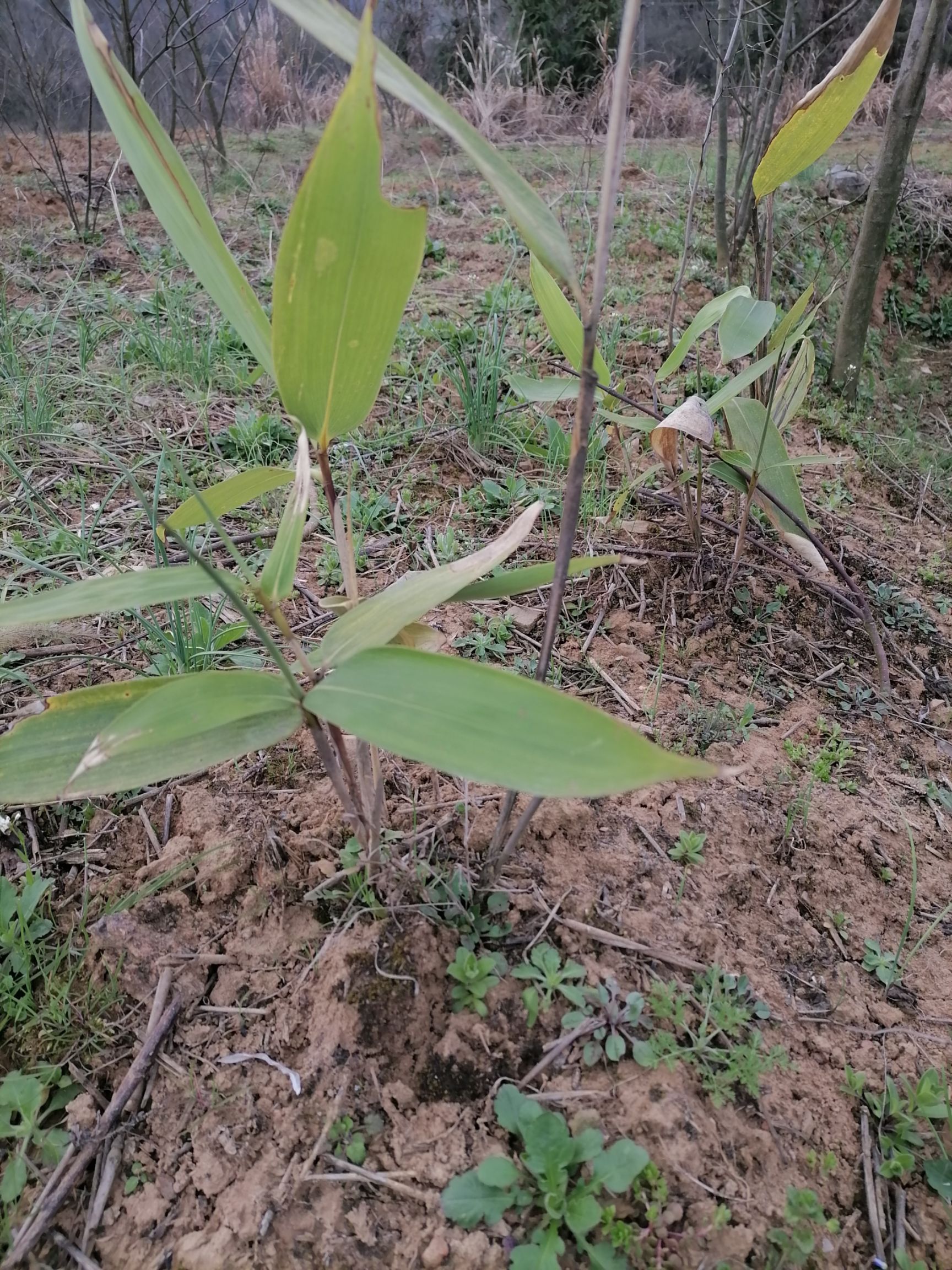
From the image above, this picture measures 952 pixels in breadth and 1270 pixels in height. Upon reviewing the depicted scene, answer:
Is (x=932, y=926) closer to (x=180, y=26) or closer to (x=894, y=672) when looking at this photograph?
(x=894, y=672)

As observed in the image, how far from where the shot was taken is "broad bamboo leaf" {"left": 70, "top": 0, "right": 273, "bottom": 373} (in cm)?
62

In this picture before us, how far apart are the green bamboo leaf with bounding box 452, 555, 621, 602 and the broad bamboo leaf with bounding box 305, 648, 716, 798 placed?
0.13 meters

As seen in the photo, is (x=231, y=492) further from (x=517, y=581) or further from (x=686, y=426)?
(x=686, y=426)

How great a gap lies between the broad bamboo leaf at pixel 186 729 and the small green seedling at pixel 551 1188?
1.55ft

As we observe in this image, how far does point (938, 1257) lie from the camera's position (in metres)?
0.73

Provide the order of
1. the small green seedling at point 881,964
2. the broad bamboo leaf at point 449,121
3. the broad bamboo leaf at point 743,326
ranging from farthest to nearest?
the broad bamboo leaf at point 743,326 → the small green seedling at point 881,964 → the broad bamboo leaf at point 449,121

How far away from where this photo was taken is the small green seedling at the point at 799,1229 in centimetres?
68

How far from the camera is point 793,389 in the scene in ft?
4.89

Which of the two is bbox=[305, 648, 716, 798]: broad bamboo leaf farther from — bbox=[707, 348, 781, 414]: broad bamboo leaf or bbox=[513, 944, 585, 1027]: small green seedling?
bbox=[707, 348, 781, 414]: broad bamboo leaf

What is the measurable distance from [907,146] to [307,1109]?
3.09m

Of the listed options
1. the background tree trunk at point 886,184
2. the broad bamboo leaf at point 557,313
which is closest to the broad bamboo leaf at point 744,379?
the broad bamboo leaf at point 557,313

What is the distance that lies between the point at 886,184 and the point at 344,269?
2599 millimetres

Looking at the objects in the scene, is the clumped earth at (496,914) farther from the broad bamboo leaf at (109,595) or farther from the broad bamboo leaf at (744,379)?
the broad bamboo leaf at (109,595)

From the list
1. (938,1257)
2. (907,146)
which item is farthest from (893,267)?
(938,1257)
